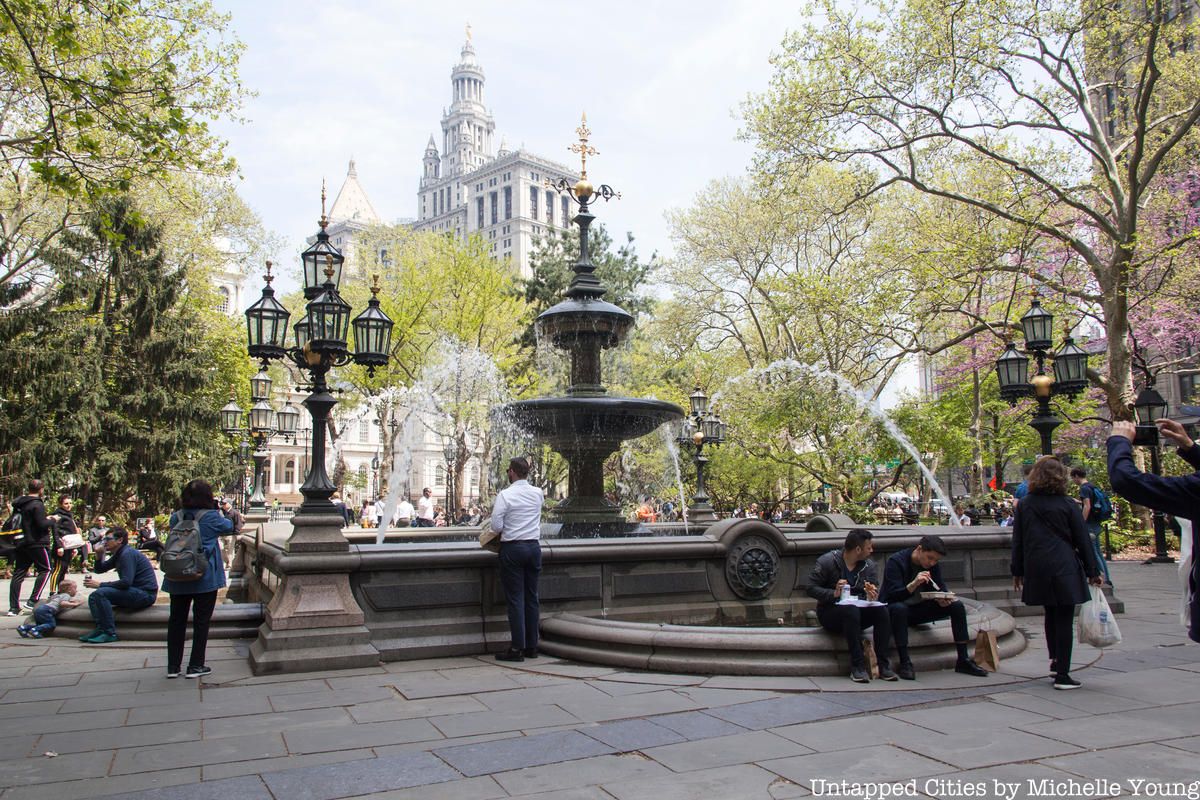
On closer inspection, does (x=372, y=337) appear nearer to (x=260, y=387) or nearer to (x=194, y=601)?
(x=194, y=601)

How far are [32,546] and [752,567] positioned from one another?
9.89 meters

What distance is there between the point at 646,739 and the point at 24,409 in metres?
29.6

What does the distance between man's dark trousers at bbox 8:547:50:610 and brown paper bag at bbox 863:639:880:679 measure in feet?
36.3

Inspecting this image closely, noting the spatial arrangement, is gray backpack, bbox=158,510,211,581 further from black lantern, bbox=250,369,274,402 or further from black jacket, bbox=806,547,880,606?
black lantern, bbox=250,369,274,402

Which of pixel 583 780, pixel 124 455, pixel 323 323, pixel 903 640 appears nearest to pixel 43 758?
pixel 583 780

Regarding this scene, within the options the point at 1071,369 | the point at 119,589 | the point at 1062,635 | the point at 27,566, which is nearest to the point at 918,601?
the point at 1062,635

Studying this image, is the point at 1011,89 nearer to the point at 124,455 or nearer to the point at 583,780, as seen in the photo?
the point at 583,780

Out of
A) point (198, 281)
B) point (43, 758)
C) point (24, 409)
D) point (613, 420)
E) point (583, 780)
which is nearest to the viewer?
point (583, 780)

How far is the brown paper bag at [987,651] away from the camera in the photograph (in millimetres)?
6641

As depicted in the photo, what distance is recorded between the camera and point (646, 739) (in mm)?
4973

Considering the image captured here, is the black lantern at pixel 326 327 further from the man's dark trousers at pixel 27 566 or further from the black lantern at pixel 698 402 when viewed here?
the black lantern at pixel 698 402

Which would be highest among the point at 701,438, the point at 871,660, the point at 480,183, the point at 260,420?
the point at 480,183

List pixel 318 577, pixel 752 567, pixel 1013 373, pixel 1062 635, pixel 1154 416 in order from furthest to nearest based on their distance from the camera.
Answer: pixel 1154 416, pixel 1013 373, pixel 752 567, pixel 318 577, pixel 1062 635

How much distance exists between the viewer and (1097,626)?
6.34 meters
